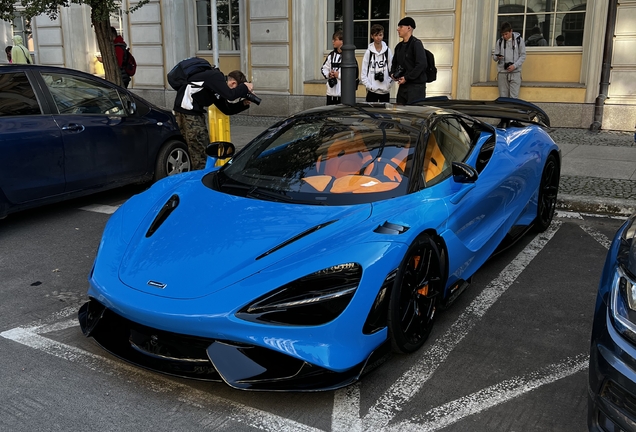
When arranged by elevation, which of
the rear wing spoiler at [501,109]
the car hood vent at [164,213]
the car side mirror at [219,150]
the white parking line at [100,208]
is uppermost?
the rear wing spoiler at [501,109]

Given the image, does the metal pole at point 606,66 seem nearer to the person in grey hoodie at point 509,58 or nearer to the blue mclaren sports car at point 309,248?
the person in grey hoodie at point 509,58

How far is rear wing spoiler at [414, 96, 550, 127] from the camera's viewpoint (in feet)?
18.6

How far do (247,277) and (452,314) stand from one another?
1.70m

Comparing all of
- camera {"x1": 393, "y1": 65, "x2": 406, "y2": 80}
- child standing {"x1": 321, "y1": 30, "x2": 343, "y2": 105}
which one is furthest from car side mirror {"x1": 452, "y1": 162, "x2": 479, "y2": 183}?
child standing {"x1": 321, "y1": 30, "x2": 343, "y2": 105}

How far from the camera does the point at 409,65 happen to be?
8.70 m

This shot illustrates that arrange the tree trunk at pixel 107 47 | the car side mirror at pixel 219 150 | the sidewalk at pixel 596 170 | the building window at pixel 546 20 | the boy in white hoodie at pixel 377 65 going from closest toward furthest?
1. the car side mirror at pixel 219 150
2. the sidewalk at pixel 596 170
3. the boy in white hoodie at pixel 377 65
4. the tree trunk at pixel 107 47
5. the building window at pixel 546 20

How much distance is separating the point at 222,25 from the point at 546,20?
7.58 metres

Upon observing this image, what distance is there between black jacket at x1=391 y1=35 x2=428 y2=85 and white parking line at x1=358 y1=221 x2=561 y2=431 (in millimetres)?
3982

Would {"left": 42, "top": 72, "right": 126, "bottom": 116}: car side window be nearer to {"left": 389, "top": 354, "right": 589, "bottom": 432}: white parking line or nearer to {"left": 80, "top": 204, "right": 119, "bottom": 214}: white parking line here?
{"left": 80, "top": 204, "right": 119, "bottom": 214}: white parking line

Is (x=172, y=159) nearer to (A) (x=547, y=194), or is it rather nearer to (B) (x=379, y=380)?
(A) (x=547, y=194)

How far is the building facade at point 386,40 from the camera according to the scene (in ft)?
36.3

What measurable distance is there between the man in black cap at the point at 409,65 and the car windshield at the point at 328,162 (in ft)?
Answer: 14.1

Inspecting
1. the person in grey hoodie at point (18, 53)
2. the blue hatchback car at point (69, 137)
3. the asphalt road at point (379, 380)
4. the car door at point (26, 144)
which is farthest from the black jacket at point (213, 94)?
the person in grey hoodie at point (18, 53)

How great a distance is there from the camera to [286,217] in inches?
141
